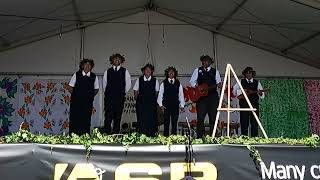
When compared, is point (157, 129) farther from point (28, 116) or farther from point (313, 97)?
point (313, 97)

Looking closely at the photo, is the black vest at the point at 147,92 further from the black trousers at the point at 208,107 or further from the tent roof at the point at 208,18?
the tent roof at the point at 208,18

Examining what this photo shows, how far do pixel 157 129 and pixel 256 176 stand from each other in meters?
2.69

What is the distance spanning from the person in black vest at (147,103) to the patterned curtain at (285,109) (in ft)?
9.48

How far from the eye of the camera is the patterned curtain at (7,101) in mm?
7219

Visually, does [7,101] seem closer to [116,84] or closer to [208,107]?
[116,84]

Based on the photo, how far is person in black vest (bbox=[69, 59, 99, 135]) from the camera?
17.3 feet

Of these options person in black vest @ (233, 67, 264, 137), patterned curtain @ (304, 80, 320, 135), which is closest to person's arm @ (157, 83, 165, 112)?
person in black vest @ (233, 67, 264, 137)

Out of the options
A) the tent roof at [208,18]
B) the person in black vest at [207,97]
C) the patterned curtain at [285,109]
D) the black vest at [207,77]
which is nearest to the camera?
the person in black vest at [207,97]

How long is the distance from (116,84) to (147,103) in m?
0.47

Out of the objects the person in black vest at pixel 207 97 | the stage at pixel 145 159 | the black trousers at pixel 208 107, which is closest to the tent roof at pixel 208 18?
the person in black vest at pixel 207 97

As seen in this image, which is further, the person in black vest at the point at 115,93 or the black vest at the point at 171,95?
the black vest at the point at 171,95

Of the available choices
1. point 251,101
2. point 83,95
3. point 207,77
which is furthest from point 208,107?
point 83,95

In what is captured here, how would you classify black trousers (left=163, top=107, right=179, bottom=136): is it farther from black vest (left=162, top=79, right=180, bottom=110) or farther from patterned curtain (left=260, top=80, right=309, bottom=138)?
patterned curtain (left=260, top=80, right=309, bottom=138)

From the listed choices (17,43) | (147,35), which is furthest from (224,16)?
(17,43)
